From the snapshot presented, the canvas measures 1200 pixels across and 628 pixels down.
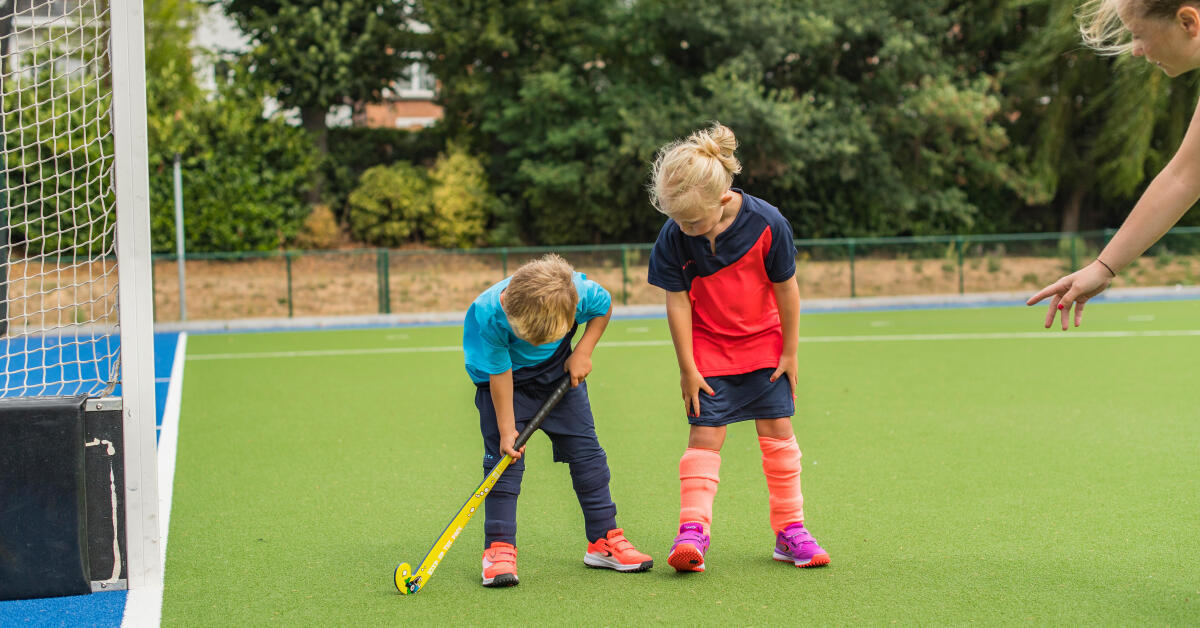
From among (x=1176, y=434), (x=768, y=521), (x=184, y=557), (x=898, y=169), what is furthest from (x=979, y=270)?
(x=184, y=557)

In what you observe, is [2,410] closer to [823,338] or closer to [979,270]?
[823,338]

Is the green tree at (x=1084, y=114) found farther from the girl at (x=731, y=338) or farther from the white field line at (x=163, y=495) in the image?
the girl at (x=731, y=338)

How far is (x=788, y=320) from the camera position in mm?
4035

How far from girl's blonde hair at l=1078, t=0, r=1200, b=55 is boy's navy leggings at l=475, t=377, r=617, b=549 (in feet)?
6.99

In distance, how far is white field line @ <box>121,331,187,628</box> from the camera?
3.62m

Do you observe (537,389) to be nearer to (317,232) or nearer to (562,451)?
(562,451)

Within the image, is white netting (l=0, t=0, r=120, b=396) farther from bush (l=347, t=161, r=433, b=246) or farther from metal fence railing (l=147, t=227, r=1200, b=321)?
bush (l=347, t=161, r=433, b=246)

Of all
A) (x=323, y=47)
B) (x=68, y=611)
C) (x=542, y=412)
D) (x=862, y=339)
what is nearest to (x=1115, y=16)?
(x=542, y=412)

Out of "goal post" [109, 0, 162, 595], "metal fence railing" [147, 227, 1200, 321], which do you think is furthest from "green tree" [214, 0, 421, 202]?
"goal post" [109, 0, 162, 595]

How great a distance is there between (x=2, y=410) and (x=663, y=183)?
2.43 meters

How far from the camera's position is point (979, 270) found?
22.3 meters

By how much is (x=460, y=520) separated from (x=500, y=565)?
0.22 meters

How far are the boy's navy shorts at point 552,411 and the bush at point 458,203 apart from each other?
917 inches

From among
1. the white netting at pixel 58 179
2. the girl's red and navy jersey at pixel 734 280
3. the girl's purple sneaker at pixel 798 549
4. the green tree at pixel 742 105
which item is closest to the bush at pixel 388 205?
the green tree at pixel 742 105
